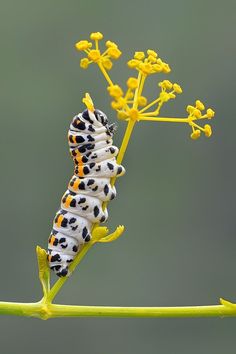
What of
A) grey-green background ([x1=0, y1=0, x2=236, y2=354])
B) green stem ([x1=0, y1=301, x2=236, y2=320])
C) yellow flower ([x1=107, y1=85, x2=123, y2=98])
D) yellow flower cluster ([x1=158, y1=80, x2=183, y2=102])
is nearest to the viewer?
green stem ([x1=0, y1=301, x2=236, y2=320])

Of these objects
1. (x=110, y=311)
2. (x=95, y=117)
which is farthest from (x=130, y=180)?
(x=110, y=311)

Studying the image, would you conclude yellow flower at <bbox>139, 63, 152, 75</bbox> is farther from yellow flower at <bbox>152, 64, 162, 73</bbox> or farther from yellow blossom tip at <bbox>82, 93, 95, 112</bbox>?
yellow blossom tip at <bbox>82, 93, 95, 112</bbox>

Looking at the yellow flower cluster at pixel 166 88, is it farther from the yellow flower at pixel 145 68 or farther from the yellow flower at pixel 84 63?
the yellow flower at pixel 84 63

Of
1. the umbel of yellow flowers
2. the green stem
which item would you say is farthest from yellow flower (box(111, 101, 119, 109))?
the green stem

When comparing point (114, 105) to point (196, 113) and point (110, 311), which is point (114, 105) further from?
point (110, 311)

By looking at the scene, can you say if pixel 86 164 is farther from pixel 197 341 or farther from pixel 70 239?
pixel 197 341

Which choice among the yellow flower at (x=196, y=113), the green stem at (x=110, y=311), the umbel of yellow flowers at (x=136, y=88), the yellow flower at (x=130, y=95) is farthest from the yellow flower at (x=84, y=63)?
the green stem at (x=110, y=311)

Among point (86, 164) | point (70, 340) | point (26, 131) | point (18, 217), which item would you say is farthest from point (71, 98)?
point (86, 164)
